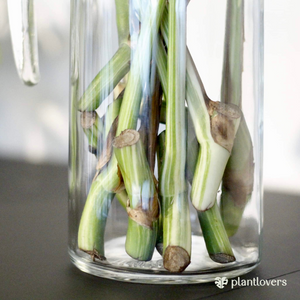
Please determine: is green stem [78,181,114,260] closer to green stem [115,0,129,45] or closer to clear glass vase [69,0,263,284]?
clear glass vase [69,0,263,284]

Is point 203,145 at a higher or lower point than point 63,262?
higher

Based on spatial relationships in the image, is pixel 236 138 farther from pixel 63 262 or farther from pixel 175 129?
pixel 63 262

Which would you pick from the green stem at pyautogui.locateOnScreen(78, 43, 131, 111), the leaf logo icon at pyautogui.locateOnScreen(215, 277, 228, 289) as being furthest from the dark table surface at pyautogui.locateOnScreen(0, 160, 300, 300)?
the green stem at pyautogui.locateOnScreen(78, 43, 131, 111)

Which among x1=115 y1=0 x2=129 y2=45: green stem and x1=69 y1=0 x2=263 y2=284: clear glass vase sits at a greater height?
x1=115 y1=0 x2=129 y2=45: green stem

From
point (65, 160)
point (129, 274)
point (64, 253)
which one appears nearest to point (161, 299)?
point (129, 274)

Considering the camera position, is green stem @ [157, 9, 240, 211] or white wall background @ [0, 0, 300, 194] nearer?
green stem @ [157, 9, 240, 211]

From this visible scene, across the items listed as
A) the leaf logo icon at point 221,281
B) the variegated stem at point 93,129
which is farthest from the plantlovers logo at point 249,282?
the variegated stem at point 93,129

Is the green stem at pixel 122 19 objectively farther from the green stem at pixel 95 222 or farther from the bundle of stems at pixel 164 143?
the green stem at pixel 95 222

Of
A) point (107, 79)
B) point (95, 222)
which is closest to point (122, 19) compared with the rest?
point (107, 79)
